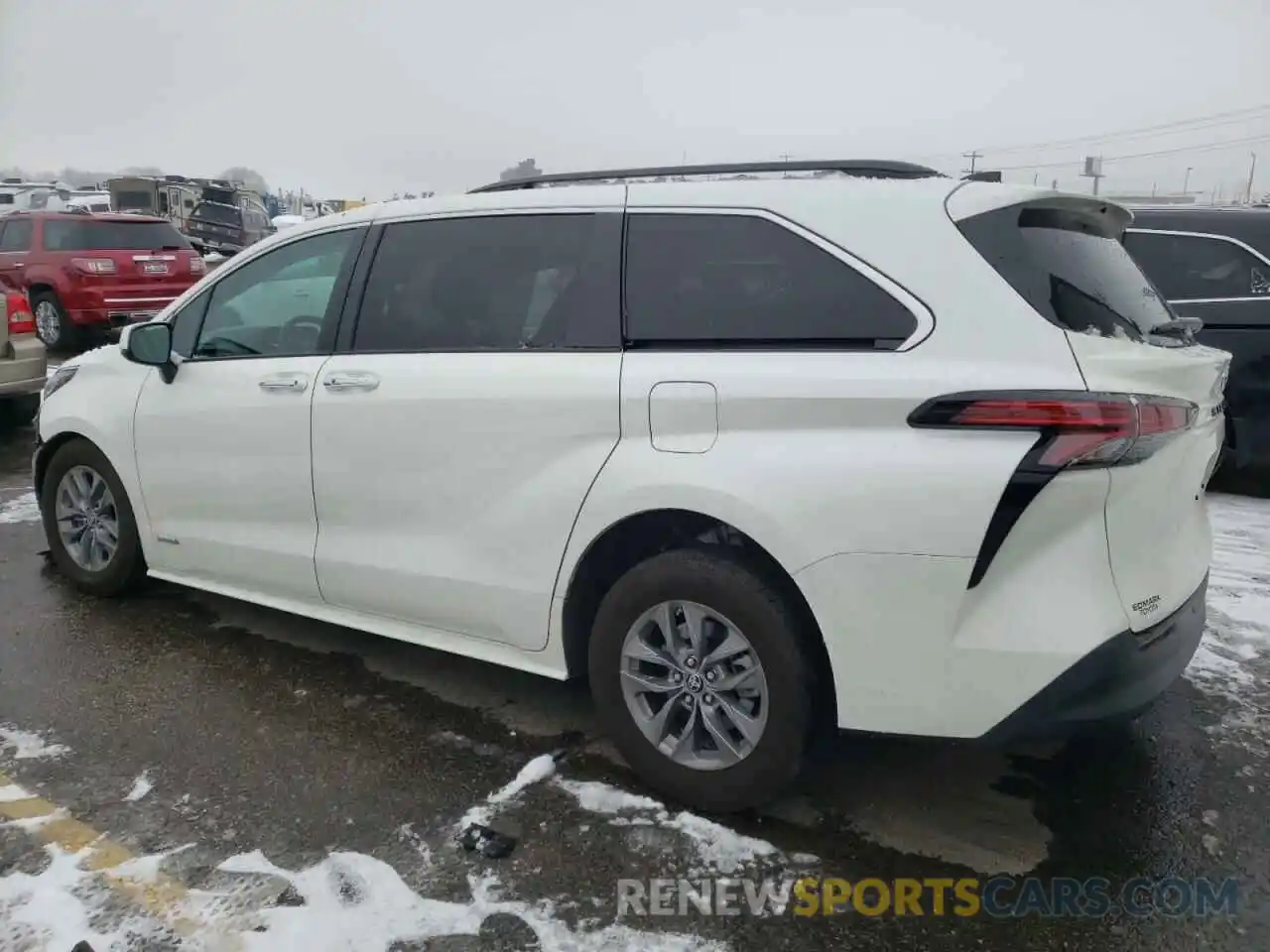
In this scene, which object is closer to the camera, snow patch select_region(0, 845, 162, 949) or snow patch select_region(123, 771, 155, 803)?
snow patch select_region(0, 845, 162, 949)

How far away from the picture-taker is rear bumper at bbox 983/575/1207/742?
2.44 m

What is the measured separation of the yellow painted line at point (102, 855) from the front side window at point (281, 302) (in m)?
1.73

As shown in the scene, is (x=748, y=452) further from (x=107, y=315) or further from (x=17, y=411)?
(x=107, y=315)

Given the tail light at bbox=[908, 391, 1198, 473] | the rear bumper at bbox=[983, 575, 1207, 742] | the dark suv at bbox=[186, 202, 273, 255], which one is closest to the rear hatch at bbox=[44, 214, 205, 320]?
the tail light at bbox=[908, 391, 1198, 473]

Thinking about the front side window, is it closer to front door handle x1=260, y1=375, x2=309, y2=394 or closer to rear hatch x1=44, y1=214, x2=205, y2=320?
front door handle x1=260, y1=375, x2=309, y2=394

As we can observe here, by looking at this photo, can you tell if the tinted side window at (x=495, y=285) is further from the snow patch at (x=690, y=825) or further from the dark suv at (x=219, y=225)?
the dark suv at (x=219, y=225)

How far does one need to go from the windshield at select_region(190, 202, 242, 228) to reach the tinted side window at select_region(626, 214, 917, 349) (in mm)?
26560

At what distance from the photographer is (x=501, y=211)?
3.42 metres

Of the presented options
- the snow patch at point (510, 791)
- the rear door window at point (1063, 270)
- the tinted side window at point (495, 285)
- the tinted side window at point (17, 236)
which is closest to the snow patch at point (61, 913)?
the snow patch at point (510, 791)

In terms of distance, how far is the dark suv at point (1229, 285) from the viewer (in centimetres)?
604

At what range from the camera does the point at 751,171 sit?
3066mm

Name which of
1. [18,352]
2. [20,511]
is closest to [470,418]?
[20,511]

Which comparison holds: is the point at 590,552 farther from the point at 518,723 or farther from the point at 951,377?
the point at 951,377

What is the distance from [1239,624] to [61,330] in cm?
1270
